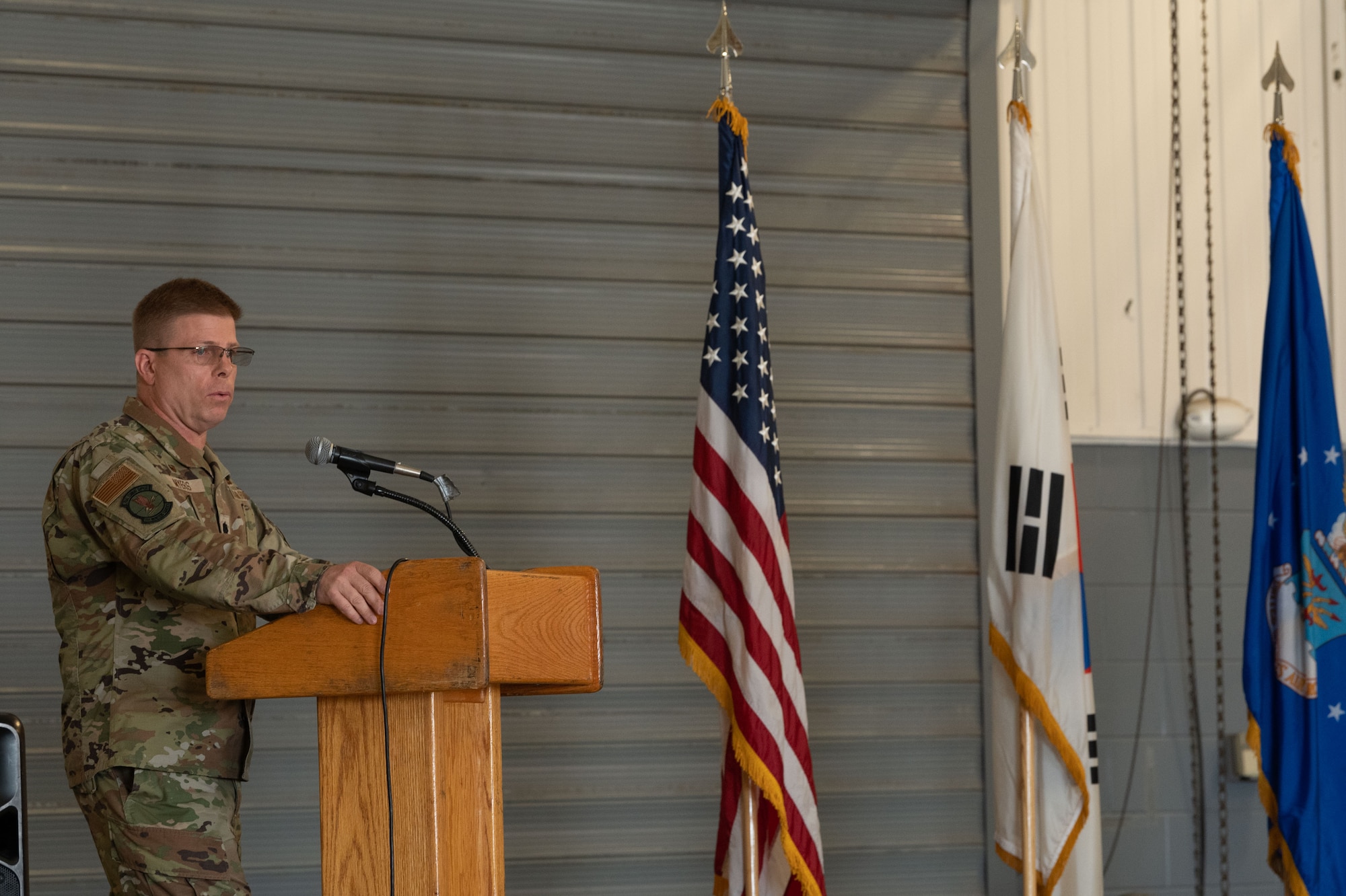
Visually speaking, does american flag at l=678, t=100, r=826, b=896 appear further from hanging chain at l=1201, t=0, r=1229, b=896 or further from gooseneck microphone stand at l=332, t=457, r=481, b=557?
hanging chain at l=1201, t=0, r=1229, b=896

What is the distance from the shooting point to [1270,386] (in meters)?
3.25

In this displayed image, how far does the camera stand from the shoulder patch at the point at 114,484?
1981mm

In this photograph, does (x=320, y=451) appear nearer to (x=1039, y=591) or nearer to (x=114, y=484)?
(x=114, y=484)

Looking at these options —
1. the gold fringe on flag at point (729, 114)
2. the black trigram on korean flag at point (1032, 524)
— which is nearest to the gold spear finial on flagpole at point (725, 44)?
the gold fringe on flag at point (729, 114)

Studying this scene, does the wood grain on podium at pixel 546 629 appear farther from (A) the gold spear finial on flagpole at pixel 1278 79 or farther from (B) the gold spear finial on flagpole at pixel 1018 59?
(A) the gold spear finial on flagpole at pixel 1278 79

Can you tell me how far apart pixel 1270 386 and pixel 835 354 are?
4.04 ft

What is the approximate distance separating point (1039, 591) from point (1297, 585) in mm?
732

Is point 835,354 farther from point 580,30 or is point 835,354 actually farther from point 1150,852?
point 1150,852

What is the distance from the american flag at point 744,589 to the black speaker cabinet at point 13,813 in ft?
4.47

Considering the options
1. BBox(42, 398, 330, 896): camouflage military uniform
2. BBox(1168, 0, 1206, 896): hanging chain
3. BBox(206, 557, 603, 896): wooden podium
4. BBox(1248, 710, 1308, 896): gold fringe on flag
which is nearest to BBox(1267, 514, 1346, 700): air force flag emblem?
BBox(1248, 710, 1308, 896): gold fringe on flag

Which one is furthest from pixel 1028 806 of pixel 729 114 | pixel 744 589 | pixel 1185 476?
pixel 729 114

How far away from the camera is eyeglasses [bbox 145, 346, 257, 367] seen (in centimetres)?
221

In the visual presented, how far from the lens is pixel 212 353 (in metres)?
2.23

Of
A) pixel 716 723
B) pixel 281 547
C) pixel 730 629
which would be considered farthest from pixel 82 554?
pixel 716 723
